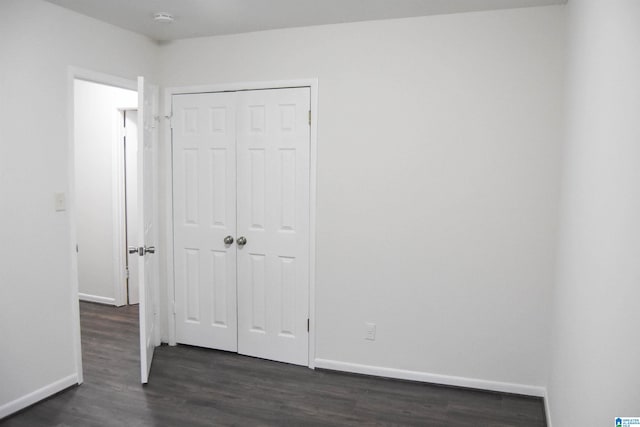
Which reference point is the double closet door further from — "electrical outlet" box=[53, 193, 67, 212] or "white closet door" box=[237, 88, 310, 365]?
"electrical outlet" box=[53, 193, 67, 212]

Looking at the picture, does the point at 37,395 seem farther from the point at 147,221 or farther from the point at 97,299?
the point at 97,299

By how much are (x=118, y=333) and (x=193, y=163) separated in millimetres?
1691

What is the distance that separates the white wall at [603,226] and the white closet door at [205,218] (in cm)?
236

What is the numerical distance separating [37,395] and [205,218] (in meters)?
1.61

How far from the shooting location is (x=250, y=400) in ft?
9.75

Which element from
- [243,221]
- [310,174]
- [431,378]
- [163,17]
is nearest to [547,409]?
[431,378]

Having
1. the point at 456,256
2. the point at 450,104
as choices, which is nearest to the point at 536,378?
the point at 456,256

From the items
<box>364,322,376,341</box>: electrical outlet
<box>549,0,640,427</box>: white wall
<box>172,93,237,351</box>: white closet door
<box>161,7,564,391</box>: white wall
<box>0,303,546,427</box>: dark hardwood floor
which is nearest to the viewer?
<box>549,0,640,427</box>: white wall

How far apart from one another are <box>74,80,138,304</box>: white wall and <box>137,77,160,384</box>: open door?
125 cm

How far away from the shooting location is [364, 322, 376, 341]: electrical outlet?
10.9ft

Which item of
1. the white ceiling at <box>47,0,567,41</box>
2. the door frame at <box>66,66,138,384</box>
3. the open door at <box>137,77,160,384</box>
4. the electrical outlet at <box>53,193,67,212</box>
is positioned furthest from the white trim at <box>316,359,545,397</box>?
the white ceiling at <box>47,0,567,41</box>

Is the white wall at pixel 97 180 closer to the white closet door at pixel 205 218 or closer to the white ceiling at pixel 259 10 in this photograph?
the white closet door at pixel 205 218

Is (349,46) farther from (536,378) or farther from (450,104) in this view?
(536,378)

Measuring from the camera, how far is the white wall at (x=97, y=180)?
15.5 feet
